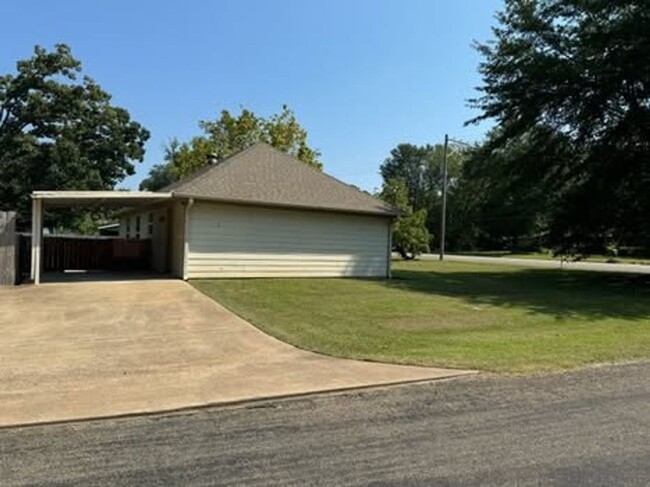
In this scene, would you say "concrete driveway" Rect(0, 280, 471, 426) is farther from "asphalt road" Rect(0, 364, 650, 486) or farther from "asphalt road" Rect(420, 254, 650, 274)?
"asphalt road" Rect(420, 254, 650, 274)

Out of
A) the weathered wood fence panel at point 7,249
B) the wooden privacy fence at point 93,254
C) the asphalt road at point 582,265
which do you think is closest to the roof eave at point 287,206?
the weathered wood fence panel at point 7,249

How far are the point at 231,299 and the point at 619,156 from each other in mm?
15260

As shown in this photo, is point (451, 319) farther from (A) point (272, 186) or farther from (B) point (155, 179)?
(B) point (155, 179)

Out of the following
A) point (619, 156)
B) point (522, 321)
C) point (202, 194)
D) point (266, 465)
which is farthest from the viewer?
point (619, 156)

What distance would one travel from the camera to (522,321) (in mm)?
11977

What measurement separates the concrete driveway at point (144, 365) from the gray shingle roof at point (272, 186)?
6.38m

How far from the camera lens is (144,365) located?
765 centimetres

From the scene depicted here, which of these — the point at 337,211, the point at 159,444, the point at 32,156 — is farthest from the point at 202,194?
the point at 32,156

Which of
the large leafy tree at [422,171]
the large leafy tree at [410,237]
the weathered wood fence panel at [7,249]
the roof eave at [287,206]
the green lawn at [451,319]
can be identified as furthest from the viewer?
the large leafy tree at [422,171]

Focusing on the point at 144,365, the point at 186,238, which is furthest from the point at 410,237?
the point at 144,365

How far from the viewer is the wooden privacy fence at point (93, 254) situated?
22.0m

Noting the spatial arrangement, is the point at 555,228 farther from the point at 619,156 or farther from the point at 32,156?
the point at 32,156

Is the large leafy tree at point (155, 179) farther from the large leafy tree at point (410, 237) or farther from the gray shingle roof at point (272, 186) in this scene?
the gray shingle roof at point (272, 186)

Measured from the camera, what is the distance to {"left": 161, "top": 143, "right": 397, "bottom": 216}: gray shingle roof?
18.1m
